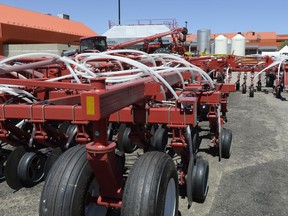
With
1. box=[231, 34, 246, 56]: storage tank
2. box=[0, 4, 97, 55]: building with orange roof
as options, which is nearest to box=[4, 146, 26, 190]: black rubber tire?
box=[0, 4, 97, 55]: building with orange roof

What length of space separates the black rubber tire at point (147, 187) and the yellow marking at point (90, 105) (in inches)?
22.2

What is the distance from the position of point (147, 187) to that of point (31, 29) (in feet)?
55.5

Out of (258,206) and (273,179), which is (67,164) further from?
(273,179)

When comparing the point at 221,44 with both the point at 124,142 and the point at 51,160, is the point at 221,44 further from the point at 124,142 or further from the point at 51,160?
the point at 51,160

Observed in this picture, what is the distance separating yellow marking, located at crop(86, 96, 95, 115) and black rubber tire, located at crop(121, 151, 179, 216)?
1.85ft

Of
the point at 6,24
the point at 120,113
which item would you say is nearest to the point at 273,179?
the point at 120,113

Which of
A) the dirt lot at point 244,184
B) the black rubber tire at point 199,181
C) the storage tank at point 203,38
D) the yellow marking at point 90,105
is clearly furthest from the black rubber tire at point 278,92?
the storage tank at point 203,38

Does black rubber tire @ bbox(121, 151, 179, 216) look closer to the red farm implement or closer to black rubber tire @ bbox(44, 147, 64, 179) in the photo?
the red farm implement

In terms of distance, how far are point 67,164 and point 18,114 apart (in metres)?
0.89

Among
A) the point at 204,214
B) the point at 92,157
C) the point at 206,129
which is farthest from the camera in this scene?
the point at 206,129

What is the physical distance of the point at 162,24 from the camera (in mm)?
29406

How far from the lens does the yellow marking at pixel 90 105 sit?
5.51ft

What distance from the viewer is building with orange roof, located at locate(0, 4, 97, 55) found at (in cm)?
1558

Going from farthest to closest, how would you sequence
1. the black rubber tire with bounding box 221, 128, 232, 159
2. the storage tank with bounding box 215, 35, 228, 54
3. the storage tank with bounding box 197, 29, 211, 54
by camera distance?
the storage tank with bounding box 215, 35, 228, 54 < the storage tank with bounding box 197, 29, 211, 54 < the black rubber tire with bounding box 221, 128, 232, 159
